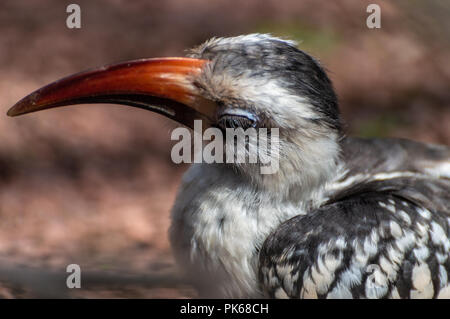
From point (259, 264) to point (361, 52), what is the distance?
15.3 ft

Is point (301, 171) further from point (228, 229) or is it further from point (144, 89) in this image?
point (144, 89)

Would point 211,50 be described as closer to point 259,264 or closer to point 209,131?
point 209,131

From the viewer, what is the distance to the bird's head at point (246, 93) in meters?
3.36

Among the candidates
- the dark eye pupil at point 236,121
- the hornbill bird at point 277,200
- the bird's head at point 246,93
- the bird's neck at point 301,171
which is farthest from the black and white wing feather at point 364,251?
the dark eye pupil at point 236,121

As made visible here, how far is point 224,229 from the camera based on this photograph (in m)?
3.52

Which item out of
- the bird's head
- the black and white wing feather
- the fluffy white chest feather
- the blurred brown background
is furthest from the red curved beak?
the blurred brown background

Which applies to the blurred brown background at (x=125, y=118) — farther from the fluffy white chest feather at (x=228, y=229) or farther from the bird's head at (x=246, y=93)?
the bird's head at (x=246, y=93)

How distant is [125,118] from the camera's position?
6.83 metres

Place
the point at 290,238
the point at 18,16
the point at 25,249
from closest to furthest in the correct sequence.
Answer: the point at 290,238
the point at 25,249
the point at 18,16

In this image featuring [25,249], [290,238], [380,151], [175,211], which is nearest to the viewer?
[290,238]

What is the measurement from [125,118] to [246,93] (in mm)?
3653

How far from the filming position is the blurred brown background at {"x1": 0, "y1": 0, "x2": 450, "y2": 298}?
5633 millimetres

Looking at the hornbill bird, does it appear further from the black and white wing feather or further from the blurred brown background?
the blurred brown background
